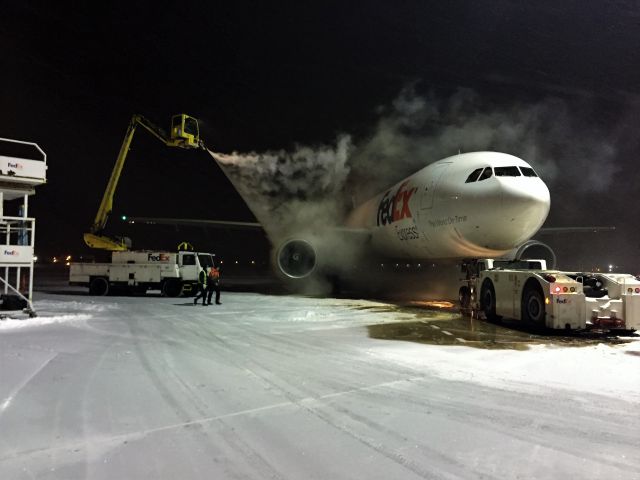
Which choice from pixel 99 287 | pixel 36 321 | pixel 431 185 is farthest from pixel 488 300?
pixel 99 287

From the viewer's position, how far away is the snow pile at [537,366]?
19.1 ft

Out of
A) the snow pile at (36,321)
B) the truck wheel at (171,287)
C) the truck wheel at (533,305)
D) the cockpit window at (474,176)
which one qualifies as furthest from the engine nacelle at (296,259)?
the truck wheel at (533,305)

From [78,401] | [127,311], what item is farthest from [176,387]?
[127,311]

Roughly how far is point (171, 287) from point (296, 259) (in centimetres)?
497

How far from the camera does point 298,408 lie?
15.7 ft

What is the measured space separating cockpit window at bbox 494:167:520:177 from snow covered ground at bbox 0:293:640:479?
543 cm

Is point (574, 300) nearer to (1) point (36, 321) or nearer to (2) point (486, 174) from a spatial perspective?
(2) point (486, 174)

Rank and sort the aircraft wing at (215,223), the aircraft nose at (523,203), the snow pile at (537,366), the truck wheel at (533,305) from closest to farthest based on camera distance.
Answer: the snow pile at (537,366)
the truck wheel at (533,305)
the aircraft nose at (523,203)
the aircraft wing at (215,223)

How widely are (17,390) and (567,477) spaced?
532 cm

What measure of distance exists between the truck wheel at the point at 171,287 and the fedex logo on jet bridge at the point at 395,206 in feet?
27.0

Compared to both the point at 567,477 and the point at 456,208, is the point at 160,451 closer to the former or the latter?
the point at 567,477

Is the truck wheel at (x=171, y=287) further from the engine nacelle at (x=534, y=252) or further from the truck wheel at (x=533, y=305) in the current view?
the truck wheel at (x=533, y=305)

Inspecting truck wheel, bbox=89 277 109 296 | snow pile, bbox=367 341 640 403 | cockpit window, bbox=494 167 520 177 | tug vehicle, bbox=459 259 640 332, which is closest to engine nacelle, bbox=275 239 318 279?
truck wheel, bbox=89 277 109 296

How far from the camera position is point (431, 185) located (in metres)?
15.1
